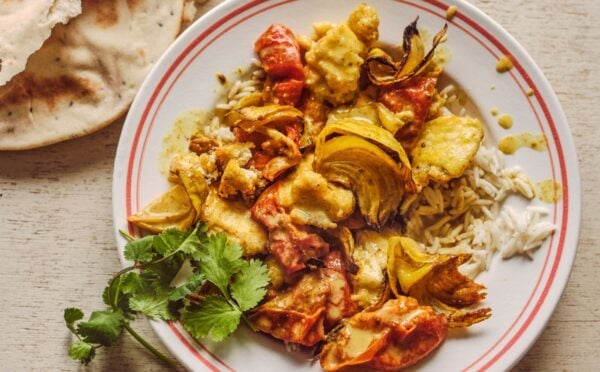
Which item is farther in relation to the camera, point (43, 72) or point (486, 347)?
point (43, 72)

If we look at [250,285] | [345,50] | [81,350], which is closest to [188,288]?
[250,285]

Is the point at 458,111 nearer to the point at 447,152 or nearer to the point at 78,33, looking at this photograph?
the point at 447,152

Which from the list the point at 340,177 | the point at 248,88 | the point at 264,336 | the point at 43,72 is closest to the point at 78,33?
the point at 43,72

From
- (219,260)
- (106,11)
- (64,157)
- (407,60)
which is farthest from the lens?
(64,157)

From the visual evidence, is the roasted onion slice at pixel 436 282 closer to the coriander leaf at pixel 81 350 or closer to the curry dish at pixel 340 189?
the curry dish at pixel 340 189

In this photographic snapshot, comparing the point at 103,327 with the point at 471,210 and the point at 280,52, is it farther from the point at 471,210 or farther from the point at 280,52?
the point at 471,210

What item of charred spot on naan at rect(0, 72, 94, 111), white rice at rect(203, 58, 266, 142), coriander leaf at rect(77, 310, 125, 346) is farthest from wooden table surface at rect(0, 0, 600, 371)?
white rice at rect(203, 58, 266, 142)

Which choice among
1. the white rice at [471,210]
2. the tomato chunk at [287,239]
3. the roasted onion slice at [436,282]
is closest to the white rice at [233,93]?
the white rice at [471,210]
